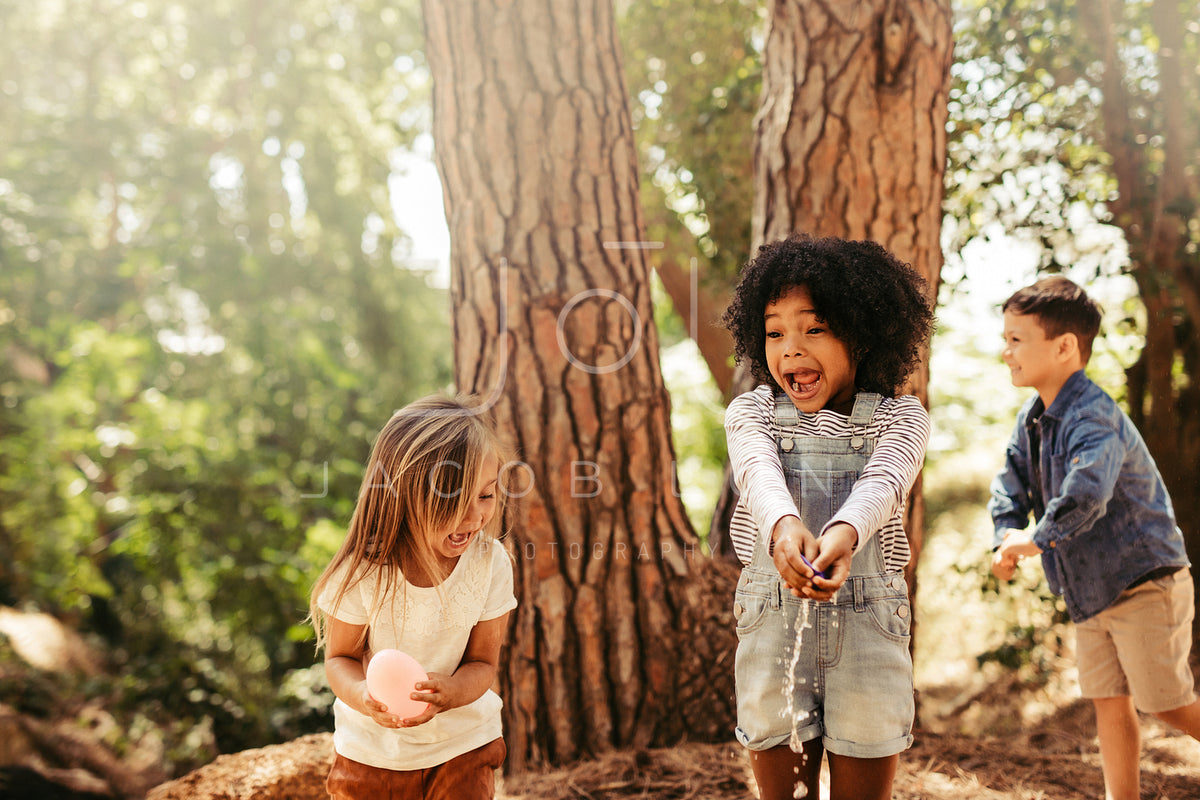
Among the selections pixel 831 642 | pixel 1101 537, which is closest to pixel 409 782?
pixel 831 642

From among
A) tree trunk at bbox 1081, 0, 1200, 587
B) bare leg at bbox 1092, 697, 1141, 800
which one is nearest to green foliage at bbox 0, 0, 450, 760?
bare leg at bbox 1092, 697, 1141, 800

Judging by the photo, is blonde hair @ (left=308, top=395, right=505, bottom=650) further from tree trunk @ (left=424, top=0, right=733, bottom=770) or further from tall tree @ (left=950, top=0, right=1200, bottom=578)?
tall tree @ (left=950, top=0, right=1200, bottom=578)

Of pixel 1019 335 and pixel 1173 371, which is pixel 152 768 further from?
pixel 1173 371

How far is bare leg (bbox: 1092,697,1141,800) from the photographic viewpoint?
265cm

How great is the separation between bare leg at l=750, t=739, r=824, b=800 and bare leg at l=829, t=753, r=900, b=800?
0.10m

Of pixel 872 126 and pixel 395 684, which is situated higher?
pixel 872 126

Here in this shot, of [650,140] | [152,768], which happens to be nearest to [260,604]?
[152,768]

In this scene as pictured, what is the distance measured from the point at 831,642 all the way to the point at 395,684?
103 centimetres

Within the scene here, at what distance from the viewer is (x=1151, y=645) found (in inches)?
104

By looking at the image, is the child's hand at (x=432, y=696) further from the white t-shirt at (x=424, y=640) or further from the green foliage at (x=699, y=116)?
the green foliage at (x=699, y=116)

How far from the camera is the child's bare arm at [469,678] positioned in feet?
5.96

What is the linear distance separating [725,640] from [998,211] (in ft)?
10.1

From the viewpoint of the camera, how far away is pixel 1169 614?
8.62 ft

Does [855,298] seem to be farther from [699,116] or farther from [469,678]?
[699,116]
